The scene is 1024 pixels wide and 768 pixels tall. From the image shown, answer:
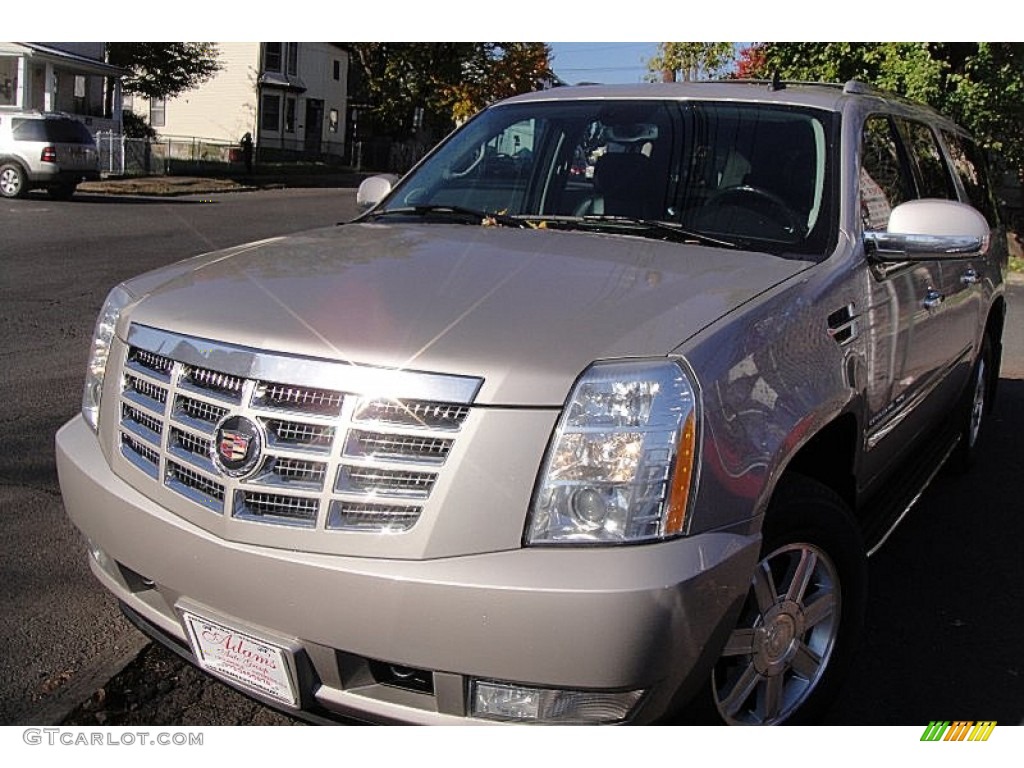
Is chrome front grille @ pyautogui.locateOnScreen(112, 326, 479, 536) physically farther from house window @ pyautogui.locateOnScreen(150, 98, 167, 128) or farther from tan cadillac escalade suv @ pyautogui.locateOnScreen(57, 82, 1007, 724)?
house window @ pyautogui.locateOnScreen(150, 98, 167, 128)

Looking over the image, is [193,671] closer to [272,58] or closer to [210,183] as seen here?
[210,183]

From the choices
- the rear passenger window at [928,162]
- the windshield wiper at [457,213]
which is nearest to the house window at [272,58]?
the rear passenger window at [928,162]

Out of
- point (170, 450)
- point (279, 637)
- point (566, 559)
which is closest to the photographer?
point (566, 559)

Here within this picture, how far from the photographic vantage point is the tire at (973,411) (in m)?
5.22

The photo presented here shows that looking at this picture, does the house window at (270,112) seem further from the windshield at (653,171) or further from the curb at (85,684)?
the curb at (85,684)

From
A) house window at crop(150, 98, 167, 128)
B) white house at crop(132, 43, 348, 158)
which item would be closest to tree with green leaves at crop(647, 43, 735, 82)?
white house at crop(132, 43, 348, 158)

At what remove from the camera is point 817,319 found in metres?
2.72

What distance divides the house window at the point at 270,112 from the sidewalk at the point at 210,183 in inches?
216

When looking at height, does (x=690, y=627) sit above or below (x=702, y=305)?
below

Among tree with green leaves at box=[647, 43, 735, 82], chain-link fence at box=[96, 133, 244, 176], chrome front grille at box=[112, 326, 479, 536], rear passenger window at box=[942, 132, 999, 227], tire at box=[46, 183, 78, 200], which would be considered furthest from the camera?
chain-link fence at box=[96, 133, 244, 176]

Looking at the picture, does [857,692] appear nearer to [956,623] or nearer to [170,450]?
[956,623]

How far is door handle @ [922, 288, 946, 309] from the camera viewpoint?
3.74 m

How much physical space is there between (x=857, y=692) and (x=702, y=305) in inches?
59.6

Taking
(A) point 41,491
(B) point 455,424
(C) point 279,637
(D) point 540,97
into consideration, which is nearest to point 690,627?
(B) point 455,424
